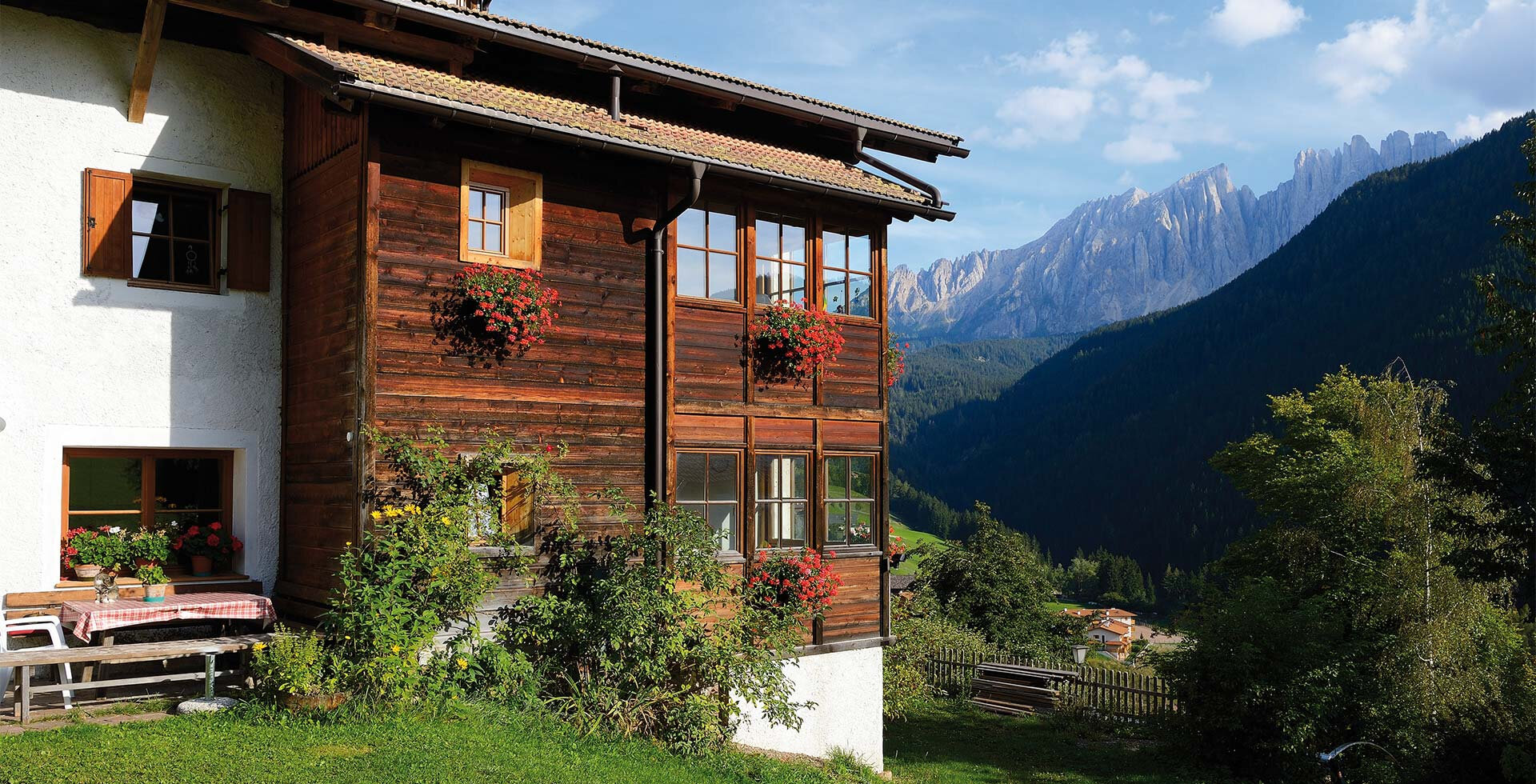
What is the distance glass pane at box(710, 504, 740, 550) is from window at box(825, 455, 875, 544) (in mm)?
1323

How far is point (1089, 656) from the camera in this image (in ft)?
156

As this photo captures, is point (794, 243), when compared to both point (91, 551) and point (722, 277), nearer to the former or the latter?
point (722, 277)

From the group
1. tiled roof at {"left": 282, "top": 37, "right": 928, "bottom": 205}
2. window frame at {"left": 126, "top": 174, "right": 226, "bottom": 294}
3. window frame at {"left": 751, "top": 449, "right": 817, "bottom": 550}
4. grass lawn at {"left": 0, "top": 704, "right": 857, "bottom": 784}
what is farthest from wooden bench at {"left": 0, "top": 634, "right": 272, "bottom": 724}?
window frame at {"left": 751, "top": 449, "right": 817, "bottom": 550}

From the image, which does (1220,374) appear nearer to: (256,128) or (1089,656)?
(1089,656)

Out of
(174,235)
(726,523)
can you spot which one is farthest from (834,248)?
(174,235)

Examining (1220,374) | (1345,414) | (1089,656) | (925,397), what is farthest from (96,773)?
(925,397)

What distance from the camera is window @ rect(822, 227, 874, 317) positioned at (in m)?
13.7

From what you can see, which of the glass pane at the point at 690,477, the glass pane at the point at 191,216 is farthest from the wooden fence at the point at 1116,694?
the glass pane at the point at 191,216

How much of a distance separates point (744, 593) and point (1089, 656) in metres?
39.1

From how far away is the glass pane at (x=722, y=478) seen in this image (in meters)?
12.7

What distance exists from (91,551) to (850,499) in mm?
7909

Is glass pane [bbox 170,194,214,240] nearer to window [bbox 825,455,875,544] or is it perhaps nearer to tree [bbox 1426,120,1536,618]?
window [bbox 825,455,875,544]

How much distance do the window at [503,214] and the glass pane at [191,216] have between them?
8.52ft

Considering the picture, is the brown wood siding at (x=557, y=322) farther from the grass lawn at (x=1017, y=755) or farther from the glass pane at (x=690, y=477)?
the grass lawn at (x=1017, y=755)
